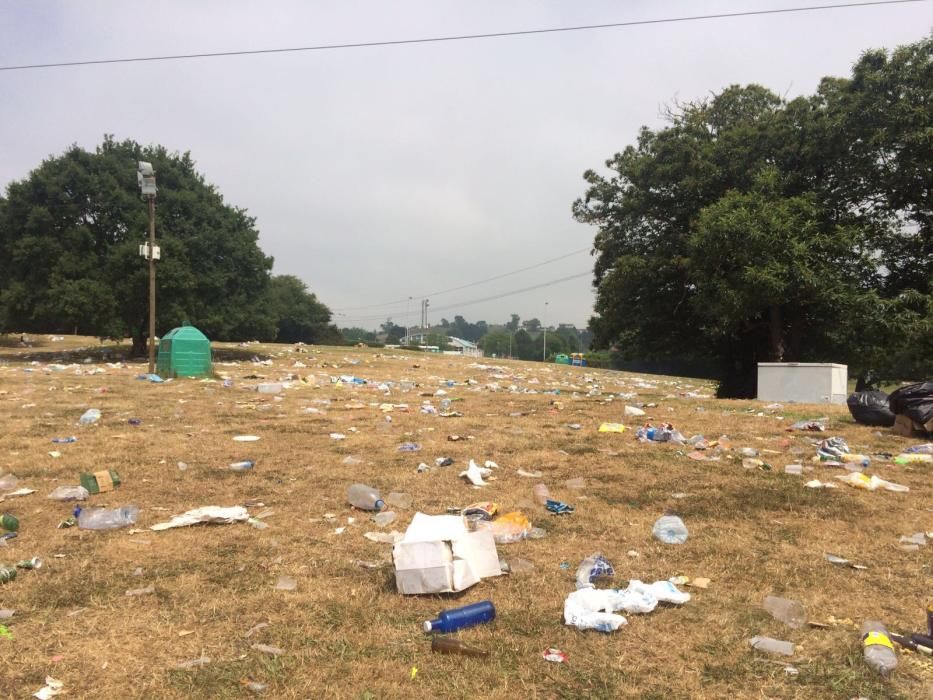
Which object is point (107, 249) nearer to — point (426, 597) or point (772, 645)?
point (426, 597)

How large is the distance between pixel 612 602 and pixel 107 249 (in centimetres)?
2108

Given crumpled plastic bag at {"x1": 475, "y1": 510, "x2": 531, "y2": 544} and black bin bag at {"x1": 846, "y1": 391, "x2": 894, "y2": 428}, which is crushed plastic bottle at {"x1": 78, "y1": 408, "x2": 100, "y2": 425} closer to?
crumpled plastic bag at {"x1": 475, "y1": 510, "x2": 531, "y2": 544}

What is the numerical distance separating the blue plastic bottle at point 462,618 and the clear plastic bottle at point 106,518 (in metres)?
2.19

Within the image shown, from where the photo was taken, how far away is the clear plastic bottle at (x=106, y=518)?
357 cm

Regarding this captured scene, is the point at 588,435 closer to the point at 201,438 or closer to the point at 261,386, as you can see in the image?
the point at 201,438

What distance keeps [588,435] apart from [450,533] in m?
3.98

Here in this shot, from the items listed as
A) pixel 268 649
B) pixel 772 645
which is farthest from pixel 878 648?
pixel 268 649

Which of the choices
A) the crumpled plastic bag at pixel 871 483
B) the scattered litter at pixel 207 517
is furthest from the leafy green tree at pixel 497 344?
the scattered litter at pixel 207 517

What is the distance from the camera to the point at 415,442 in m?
6.15

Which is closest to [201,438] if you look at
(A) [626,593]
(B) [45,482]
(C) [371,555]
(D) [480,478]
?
(B) [45,482]

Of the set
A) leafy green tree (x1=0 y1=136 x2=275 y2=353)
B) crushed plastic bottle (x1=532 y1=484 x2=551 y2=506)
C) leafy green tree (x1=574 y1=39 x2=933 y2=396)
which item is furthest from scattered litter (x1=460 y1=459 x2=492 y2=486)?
leafy green tree (x1=0 y1=136 x2=275 y2=353)

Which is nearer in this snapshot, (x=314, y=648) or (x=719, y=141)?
(x=314, y=648)

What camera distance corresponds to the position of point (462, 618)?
2.45m

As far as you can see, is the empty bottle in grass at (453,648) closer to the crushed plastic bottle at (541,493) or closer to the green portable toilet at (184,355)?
the crushed plastic bottle at (541,493)
